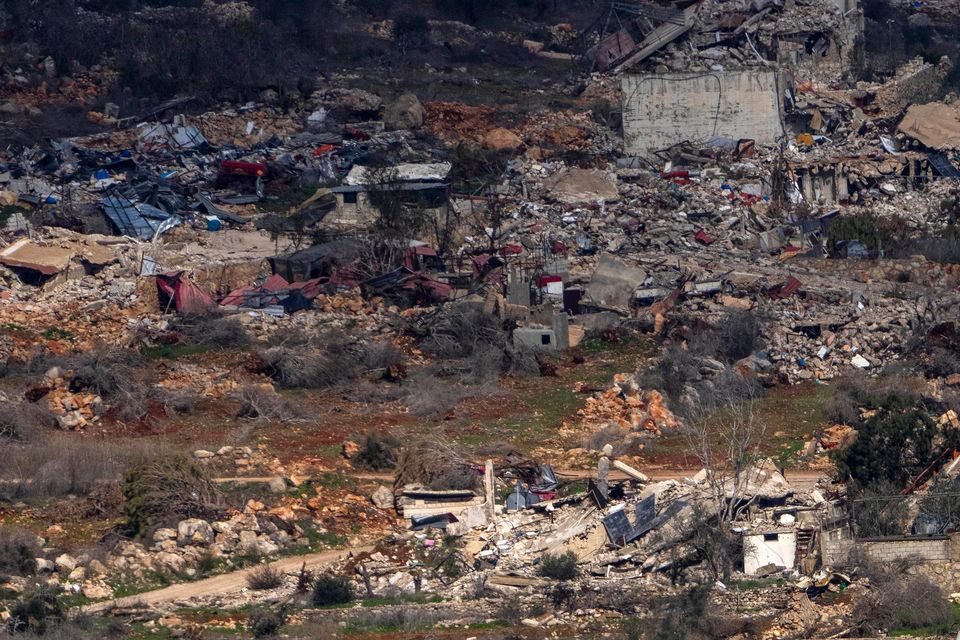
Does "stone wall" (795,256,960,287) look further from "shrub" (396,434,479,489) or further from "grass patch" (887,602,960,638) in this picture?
"grass patch" (887,602,960,638)

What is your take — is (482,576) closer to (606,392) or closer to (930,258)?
(606,392)

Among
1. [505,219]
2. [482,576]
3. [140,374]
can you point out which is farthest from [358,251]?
[482,576]

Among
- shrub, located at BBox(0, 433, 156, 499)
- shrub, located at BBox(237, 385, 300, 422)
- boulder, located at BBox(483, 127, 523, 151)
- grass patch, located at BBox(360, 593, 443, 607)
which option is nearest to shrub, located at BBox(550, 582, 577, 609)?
grass patch, located at BBox(360, 593, 443, 607)

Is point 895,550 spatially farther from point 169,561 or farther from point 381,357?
point 381,357

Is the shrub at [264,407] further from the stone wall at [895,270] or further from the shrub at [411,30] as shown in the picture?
the shrub at [411,30]

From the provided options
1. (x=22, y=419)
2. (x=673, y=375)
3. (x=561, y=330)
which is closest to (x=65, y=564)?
(x=22, y=419)

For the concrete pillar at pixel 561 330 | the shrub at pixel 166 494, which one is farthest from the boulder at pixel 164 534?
the concrete pillar at pixel 561 330
